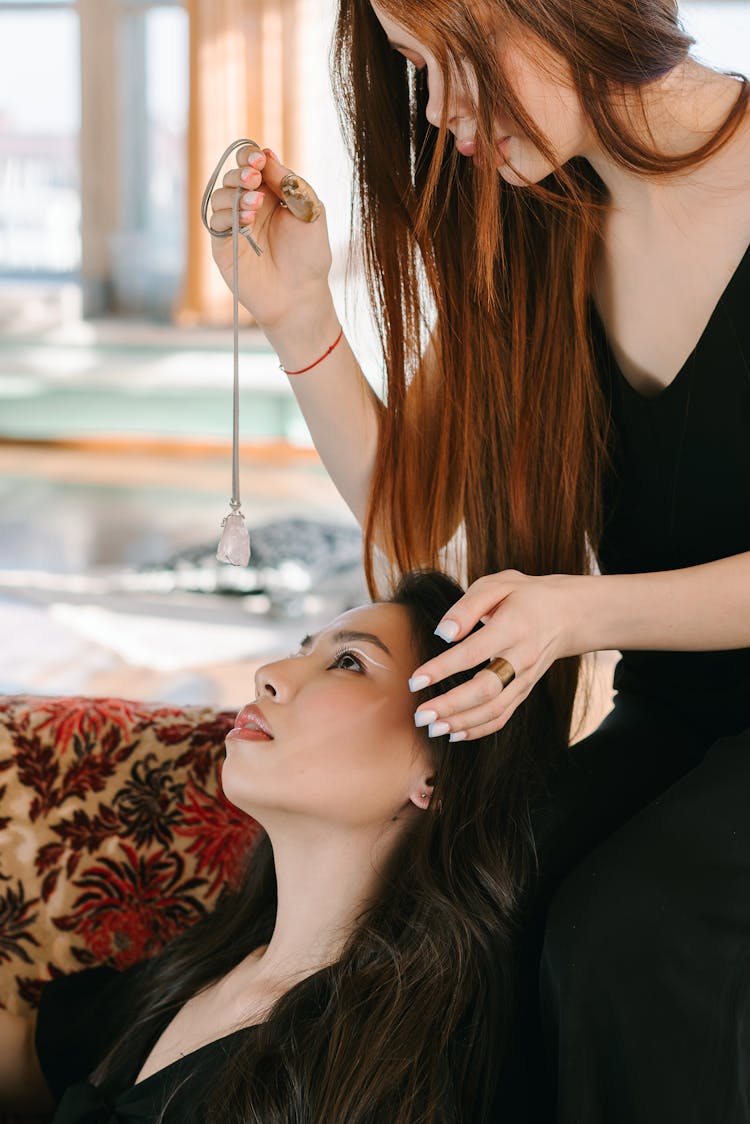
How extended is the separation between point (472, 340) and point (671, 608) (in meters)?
0.49

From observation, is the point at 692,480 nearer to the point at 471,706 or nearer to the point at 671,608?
the point at 671,608

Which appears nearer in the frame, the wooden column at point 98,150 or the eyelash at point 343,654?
the eyelash at point 343,654

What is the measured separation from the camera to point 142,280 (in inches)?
267

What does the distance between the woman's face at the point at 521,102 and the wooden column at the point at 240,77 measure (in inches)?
192

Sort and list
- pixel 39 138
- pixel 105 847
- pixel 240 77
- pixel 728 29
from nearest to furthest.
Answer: pixel 105 847
pixel 728 29
pixel 240 77
pixel 39 138

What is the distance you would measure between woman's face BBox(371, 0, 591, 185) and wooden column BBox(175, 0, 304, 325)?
4.87 metres

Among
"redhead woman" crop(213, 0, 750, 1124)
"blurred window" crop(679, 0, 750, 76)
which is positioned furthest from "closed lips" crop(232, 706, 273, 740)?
"blurred window" crop(679, 0, 750, 76)

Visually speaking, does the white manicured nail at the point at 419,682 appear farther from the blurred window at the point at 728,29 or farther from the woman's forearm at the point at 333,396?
the blurred window at the point at 728,29

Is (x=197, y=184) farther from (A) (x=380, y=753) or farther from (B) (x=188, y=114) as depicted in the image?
(A) (x=380, y=753)

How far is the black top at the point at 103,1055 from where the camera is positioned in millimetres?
1275

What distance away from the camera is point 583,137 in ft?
4.31

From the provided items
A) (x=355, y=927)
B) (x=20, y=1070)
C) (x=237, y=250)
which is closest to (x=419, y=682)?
(x=355, y=927)

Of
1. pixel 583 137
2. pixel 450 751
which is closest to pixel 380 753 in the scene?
pixel 450 751

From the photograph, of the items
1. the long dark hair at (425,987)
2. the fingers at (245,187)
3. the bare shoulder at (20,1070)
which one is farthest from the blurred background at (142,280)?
the long dark hair at (425,987)
